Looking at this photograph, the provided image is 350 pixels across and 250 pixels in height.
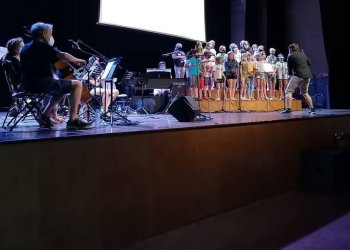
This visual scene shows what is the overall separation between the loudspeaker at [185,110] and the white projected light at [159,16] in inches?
99.5

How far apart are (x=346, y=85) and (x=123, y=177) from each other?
7.30 meters

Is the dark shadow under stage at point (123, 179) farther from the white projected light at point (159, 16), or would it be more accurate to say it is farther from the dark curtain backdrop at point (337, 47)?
the dark curtain backdrop at point (337, 47)

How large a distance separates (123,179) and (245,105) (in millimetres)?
5409

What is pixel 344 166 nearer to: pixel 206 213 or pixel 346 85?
pixel 206 213

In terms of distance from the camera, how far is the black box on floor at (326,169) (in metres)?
4.22

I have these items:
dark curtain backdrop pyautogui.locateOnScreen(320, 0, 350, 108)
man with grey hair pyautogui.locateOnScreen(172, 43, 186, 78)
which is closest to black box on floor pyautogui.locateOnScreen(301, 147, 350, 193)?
man with grey hair pyautogui.locateOnScreen(172, 43, 186, 78)

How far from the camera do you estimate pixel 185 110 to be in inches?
182

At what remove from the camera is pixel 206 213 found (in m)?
3.30

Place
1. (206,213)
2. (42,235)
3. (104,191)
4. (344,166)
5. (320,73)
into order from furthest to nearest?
(320,73) < (344,166) < (206,213) < (104,191) < (42,235)

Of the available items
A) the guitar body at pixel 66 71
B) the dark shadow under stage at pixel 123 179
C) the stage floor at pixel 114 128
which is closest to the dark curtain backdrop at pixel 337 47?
the stage floor at pixel 114 128

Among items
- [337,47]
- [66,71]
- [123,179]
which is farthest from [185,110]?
[337,47]

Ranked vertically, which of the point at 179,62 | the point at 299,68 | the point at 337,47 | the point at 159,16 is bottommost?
the point at 299,68

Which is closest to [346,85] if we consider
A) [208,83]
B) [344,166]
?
[208,83]

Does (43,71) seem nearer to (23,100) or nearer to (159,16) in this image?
(23,100)
